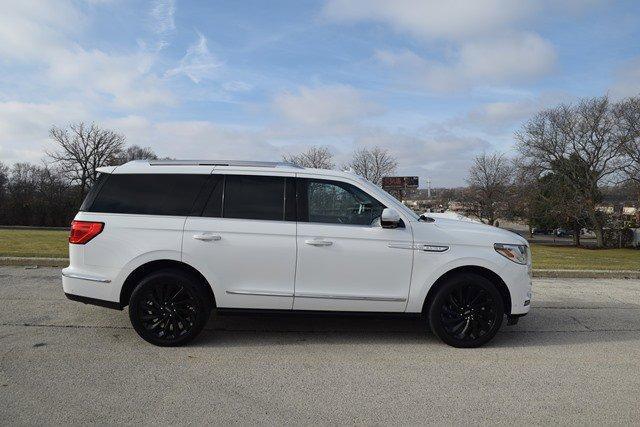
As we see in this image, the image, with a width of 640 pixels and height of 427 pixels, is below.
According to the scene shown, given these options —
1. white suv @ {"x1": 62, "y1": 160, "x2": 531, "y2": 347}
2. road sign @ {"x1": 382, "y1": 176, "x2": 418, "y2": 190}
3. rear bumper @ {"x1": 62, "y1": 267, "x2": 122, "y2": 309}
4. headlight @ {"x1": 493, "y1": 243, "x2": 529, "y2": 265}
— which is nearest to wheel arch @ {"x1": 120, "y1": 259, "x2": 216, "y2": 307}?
white suv @ {"x1": 62, "y1": 160, "x2": 531, "y2": 347}

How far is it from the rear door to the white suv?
1 cm

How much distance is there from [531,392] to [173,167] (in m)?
3.97

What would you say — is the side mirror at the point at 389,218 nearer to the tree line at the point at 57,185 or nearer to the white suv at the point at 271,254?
the white suv at the point at 271,254

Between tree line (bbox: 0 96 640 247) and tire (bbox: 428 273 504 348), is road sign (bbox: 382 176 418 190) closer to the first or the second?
tree line (bbox: 0 96 640 247)

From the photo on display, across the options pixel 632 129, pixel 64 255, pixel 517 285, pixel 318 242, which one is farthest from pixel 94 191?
pixel 632 129

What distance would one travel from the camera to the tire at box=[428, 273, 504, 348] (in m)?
4.96

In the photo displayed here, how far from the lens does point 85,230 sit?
4910 mm

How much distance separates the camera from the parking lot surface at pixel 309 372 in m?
3.53

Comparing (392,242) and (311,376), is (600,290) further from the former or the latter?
(311,376)

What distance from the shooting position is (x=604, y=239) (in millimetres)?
51406

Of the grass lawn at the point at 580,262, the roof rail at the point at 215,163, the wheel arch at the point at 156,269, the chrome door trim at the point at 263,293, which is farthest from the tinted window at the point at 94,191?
the grass lawn at the point at 580,262

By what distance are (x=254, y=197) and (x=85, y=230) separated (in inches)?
68.2

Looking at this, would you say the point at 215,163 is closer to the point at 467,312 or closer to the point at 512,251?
the point at 467,312

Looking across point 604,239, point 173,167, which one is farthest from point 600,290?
point 604,239
